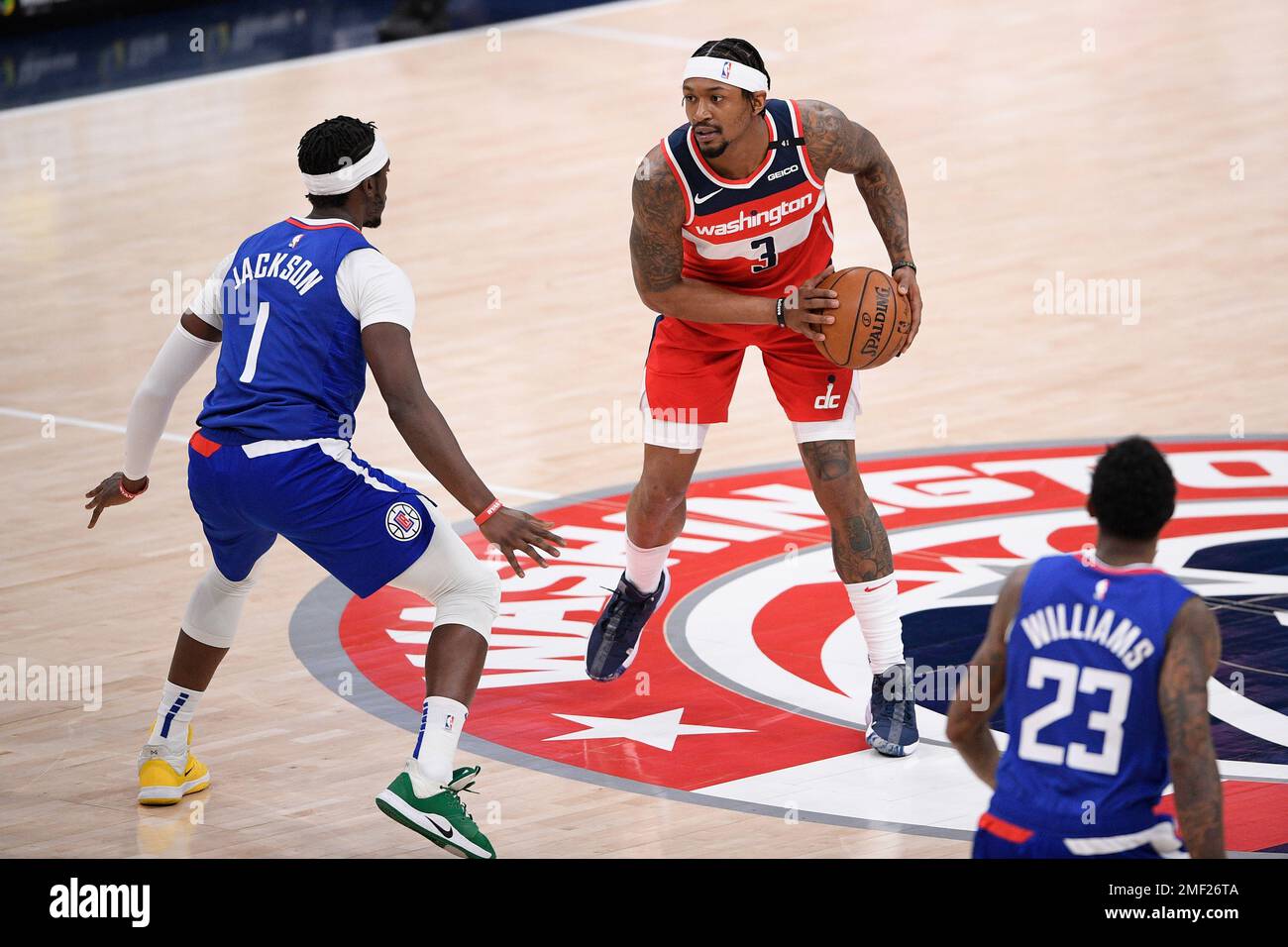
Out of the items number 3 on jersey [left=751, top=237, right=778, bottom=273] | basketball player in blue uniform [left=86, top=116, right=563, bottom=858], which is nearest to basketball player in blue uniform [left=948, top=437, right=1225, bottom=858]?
basketball player in blue uniform [left=86, top=116, right=563, bottom=858]

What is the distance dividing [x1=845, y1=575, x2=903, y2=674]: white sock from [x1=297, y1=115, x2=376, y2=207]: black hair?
83.2 inches

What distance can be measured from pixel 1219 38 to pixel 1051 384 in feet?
31.4

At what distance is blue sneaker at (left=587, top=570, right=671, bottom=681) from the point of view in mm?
7316

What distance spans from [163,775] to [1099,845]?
3.26 meters

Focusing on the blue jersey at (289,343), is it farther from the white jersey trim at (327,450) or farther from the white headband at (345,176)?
the white headband at (345,176)

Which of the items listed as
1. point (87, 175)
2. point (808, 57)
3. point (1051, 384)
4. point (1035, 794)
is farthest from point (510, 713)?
point (808, 57)

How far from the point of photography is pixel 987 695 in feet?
13.8

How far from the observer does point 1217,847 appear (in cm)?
392

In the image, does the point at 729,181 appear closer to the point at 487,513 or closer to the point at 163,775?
the point at 487,513

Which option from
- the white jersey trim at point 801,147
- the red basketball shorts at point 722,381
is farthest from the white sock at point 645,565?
the white jersey trim at point 801,147

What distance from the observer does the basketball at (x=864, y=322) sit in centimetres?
640

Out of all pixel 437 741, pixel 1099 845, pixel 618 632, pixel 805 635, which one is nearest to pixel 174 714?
pixel 437 741
